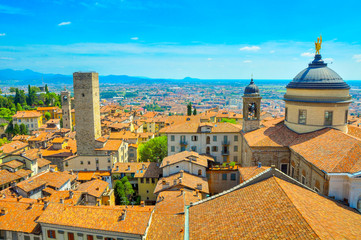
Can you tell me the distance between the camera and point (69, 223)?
24.5 meters

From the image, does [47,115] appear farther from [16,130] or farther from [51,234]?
[51,234]

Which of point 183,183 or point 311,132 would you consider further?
point 183,183

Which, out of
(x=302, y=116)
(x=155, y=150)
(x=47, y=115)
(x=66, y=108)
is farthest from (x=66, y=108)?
(x=302, y=116)

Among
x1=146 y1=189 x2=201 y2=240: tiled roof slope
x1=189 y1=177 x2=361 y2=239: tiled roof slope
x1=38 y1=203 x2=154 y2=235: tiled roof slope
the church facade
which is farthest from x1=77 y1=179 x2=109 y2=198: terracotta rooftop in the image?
x1=189 y1=177 x2=361 y2=239: tiled roof slope

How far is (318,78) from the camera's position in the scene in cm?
3095

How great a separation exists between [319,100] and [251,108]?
1190 centimetres

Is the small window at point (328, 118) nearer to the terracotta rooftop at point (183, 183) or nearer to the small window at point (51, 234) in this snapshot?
A: the terracotta rooftop at point (183, 183)

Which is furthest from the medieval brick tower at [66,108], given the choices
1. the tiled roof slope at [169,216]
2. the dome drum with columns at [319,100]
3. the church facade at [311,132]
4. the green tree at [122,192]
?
the dome drum with columns at [319,100]

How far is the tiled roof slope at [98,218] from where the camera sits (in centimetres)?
2347

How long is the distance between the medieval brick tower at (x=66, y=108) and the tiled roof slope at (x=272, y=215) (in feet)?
290

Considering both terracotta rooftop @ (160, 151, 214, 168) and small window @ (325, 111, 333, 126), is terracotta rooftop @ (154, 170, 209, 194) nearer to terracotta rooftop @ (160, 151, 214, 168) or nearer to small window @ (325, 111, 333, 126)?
terracotta rooftop @ (160, 151, 214, 168)

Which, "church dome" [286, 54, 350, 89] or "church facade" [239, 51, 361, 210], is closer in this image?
"church facade" [239, 51, 361, 210]

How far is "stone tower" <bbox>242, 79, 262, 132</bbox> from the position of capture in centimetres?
4066

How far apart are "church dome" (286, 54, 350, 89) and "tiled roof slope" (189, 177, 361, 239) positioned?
54.3ft
